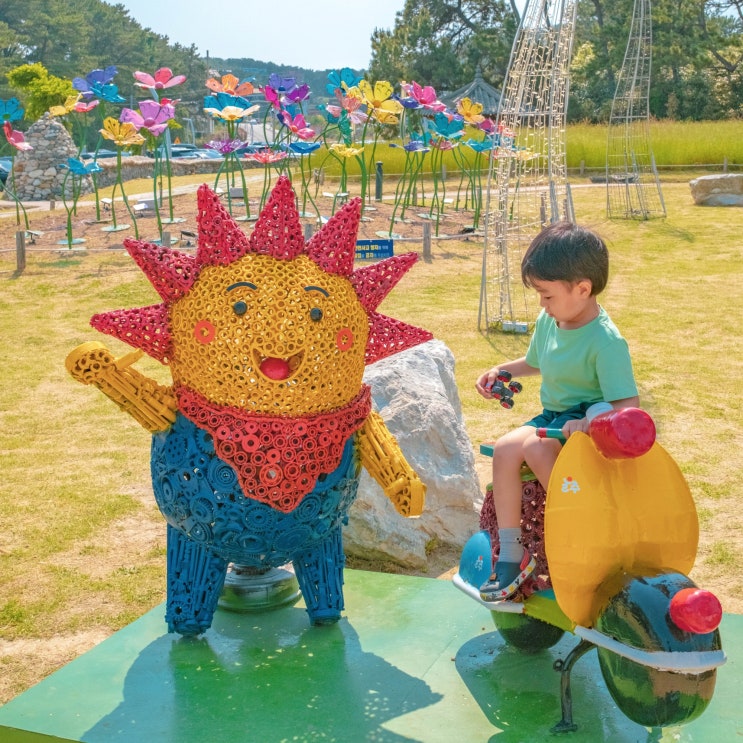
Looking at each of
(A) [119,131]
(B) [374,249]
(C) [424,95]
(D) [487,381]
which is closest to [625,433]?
(D) [487,381]

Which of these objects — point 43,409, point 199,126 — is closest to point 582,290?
point 43,409

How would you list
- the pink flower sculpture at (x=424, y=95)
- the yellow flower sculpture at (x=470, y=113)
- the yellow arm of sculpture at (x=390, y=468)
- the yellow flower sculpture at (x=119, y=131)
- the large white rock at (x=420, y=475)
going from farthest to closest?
1. the pink flower sculpture at (x=424, y=95)
2. the yellow flower sculpture at (x=470, y=113)
3. the yellow flower sculpture at (x=119, y=131)
4. the large white rock at (x=420, y=475)
5. the yellow arm of sculpture at (x=390, y=468)

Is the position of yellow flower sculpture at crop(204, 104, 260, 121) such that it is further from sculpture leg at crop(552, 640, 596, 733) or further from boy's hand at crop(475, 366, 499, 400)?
sculpture leg at crop(552, 640, 596, 733)

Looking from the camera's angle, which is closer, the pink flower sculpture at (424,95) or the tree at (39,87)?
the pink flower sculpture at (424,95)

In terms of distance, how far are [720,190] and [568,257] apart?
1615 centimetres

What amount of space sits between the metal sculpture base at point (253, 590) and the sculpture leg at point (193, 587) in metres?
0.26

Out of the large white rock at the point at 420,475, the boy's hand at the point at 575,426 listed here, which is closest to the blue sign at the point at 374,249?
the large white rock at the point at 420,475

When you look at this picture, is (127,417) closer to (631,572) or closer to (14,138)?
(631,572)

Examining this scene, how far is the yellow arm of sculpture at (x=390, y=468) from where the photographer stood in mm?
3156

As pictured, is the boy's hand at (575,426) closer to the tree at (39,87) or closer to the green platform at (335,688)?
the green platform at (335,688)

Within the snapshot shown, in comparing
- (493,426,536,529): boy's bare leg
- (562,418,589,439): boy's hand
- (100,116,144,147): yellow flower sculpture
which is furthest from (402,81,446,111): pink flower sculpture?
(562,418,589,439): boy's hand

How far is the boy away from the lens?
2.88m

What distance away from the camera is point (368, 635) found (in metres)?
3.43

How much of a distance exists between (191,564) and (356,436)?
0.70 metres
